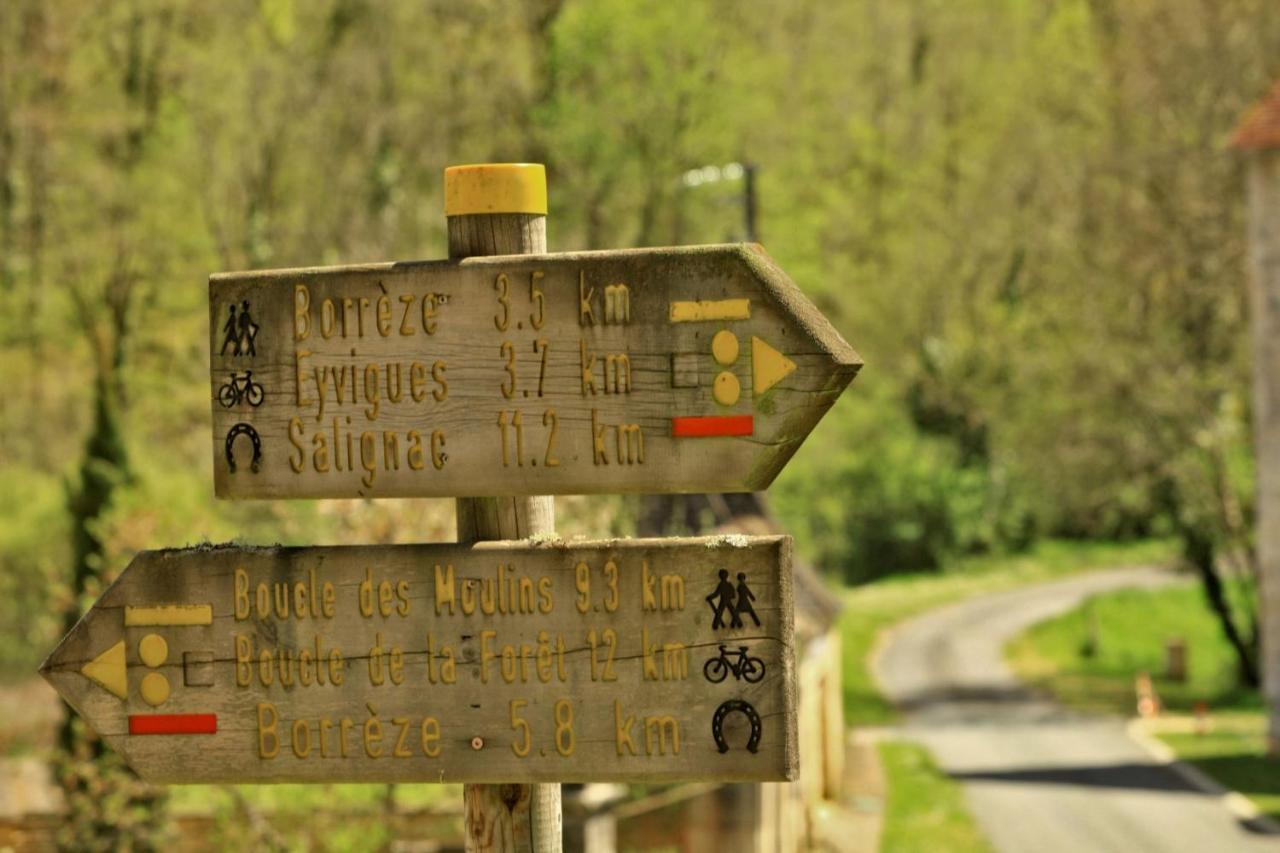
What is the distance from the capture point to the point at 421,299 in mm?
4461

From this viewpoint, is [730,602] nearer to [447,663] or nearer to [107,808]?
[447,663]

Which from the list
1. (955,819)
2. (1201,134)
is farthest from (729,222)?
(955,819)

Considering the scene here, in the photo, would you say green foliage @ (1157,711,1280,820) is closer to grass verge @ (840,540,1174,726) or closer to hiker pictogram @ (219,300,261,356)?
grass verge @ (840,540,1174,726)

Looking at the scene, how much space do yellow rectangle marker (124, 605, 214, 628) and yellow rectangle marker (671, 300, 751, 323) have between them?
1.23m

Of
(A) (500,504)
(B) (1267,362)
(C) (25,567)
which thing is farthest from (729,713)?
(C) (25,567)

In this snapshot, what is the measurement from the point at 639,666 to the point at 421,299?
949 millimetres

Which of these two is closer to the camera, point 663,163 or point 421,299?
point 421,299

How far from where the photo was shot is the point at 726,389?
429 centimetres

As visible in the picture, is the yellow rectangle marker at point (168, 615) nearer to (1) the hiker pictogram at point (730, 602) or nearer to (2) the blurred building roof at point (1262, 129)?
(1) the hiker pictogram at point (730, 602)

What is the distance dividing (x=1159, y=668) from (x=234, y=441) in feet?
144

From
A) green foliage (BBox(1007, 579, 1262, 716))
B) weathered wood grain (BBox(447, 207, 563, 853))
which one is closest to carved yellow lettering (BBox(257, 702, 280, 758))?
weathered wood grain (BBox(447, 207, 563, 853))

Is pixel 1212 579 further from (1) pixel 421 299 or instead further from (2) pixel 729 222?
(1) pixel 421 299

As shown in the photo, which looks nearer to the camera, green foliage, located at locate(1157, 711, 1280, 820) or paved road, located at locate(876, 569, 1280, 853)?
paved road, located at locate(876, 569, 1280, 853)

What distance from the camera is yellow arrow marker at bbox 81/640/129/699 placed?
4.46 m
